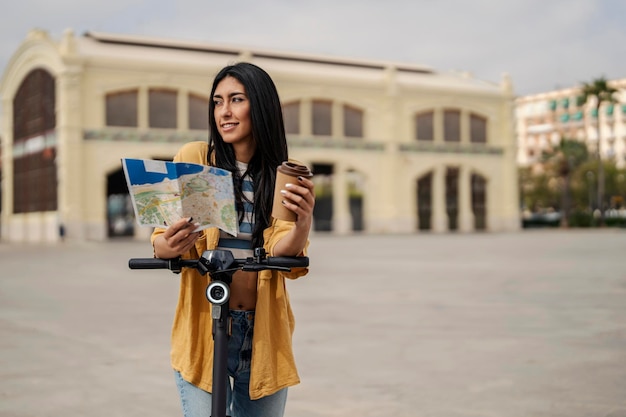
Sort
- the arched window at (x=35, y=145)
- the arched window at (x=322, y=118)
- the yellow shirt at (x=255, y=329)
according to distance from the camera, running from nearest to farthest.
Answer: the yellow shirt at (x=255, y=329) → the arched window at (x=35, y=145) → the arched window at (x=322, y=118)

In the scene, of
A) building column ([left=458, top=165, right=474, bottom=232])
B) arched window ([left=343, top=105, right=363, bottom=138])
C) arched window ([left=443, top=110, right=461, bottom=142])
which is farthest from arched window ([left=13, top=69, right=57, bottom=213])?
building column ([left=458, top=165, right=474, bottom=232])

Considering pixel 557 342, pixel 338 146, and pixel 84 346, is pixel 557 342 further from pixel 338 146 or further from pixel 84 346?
pixel 338 146

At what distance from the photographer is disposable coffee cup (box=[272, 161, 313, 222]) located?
2588 mm

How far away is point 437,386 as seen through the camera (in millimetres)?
6242

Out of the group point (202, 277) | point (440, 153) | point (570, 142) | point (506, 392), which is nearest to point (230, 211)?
point (202, 277)

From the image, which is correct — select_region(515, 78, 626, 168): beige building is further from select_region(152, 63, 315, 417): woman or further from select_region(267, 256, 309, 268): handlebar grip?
select_region(267, 256, 309, 268): handlebar grip

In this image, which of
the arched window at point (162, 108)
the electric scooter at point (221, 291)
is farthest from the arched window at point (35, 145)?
the electric scooter at point (221, 291)

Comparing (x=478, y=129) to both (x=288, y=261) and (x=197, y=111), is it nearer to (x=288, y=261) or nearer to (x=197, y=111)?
(x=197, y=111)

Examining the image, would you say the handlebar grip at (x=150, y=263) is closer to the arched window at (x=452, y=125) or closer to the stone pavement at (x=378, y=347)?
the stone pavement at (x=378, y=347)

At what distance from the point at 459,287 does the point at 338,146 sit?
37428 mm

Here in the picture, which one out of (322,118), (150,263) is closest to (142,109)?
(322,118)

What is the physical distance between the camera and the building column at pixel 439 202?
54.6 metres

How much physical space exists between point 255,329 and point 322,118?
48.3m

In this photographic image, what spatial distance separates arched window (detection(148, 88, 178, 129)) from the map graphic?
44.2 meters
